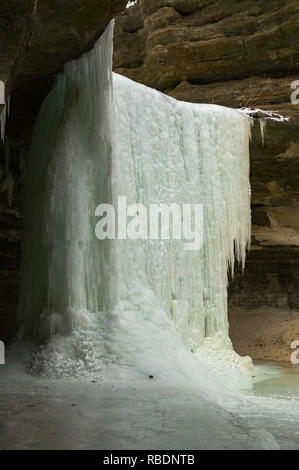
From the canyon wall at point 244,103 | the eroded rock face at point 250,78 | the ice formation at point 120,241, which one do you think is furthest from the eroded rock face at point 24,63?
the eroded rock face at point 250,78

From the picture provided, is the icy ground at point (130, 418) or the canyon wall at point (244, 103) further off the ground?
the canyon wall at point (244, 103)

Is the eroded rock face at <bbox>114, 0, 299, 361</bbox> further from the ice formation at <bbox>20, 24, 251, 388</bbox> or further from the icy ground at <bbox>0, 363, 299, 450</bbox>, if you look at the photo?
the icy ground at <bbox>0, 363, 299, 450</bbox>

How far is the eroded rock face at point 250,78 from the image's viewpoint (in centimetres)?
1126

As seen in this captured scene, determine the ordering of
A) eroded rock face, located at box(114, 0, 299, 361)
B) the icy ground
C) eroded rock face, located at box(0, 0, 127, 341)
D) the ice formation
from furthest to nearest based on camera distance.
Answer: eroded rock face, located at box(114, 0, 299, 361) → the ice formation → eroded rock face, located at box(0, 0, 127, 341) → the icy ground

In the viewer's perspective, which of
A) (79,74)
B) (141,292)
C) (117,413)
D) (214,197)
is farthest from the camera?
(214,197)

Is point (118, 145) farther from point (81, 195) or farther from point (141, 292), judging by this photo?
point (141, 292)

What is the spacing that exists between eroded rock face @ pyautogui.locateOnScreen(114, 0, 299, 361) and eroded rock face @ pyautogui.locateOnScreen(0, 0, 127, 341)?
4.29 m

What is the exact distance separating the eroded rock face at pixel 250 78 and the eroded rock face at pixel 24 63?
4.29 metres

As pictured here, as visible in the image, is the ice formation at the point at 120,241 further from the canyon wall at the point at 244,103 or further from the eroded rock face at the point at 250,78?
the eroded rock face at the point at 250,78

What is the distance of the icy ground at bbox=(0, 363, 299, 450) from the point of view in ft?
10.0

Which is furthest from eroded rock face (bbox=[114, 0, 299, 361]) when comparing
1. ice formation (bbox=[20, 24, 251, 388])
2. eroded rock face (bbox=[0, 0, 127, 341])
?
eroded rock face (bbox=[0, 0, 127, 341])

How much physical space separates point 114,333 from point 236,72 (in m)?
7.82

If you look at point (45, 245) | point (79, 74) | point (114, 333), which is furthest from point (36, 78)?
point (114, 333)

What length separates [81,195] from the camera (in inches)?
249
